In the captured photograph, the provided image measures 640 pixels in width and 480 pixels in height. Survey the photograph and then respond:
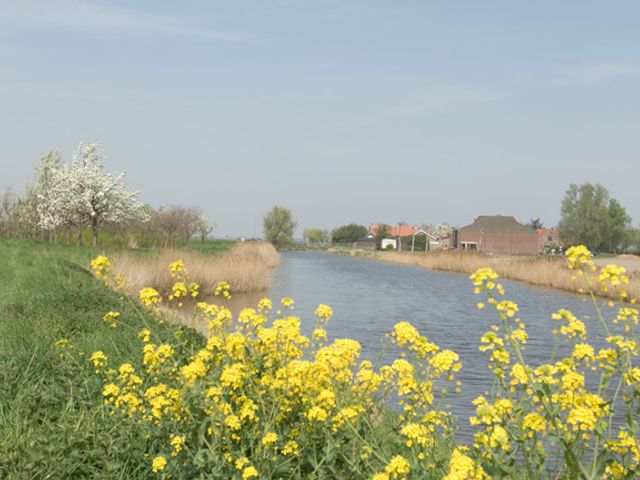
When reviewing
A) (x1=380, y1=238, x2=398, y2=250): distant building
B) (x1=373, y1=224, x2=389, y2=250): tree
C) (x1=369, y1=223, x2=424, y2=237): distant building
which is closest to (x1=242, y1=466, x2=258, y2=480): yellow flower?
(x1=380, y1=238, x2=398, y2=250): distant building

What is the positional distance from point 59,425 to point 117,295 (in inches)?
315

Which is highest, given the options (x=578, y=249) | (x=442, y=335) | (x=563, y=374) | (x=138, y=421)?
(x=578, y=249)

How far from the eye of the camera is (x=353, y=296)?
28.3m

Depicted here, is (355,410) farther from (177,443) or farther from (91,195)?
(91,195)

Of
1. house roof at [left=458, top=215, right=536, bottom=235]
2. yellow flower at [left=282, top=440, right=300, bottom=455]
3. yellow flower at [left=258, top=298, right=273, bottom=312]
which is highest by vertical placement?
house roof at [left=458, top=215, right=536, bottom=235]

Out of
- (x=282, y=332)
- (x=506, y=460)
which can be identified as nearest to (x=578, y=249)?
(x=506, y=460)

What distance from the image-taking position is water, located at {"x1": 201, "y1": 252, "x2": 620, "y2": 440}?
13633 millimetres

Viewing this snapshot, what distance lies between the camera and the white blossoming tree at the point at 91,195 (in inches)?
1676

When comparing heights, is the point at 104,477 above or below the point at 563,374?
below

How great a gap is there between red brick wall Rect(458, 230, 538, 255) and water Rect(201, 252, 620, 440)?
201 ft

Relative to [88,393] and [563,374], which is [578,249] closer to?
Result: [563,374]

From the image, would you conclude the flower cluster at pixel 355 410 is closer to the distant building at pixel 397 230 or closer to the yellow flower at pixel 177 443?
the yellow flower at pixel 177 443

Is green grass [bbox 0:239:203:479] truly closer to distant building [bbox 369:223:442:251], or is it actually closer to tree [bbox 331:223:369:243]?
distant building [bbox 369:223:442:251]

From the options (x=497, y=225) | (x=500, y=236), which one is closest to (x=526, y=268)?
(x=500, y=236)
